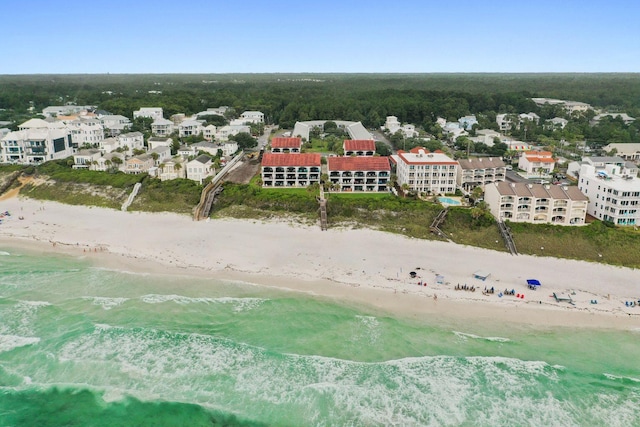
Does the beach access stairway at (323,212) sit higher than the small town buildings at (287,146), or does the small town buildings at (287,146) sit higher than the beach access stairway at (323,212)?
the small town buildings at (287,146)

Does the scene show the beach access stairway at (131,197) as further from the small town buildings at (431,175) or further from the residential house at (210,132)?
the small town buildings at (431,175)

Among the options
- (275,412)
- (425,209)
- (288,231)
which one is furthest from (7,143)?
(275,412)

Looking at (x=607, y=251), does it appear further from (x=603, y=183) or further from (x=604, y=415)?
(x=604, y=415)

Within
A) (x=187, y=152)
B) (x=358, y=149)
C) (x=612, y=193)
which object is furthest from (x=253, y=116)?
(x=612, y=193)

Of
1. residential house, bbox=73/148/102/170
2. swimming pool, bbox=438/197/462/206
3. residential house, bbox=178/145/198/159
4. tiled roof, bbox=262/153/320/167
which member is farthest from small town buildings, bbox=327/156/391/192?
residential house, bbox=73/148/102/170

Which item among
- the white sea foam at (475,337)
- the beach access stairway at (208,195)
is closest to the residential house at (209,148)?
the beach access stairway at (208,195)
